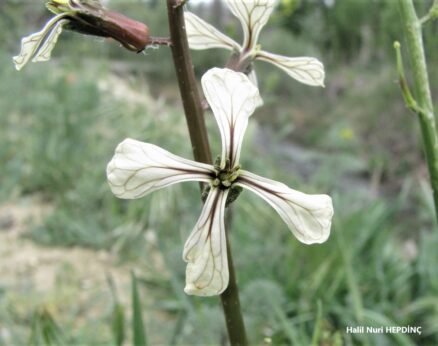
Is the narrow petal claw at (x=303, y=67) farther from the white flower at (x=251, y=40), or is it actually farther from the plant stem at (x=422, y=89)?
the plant stem at (x=422, y=89)

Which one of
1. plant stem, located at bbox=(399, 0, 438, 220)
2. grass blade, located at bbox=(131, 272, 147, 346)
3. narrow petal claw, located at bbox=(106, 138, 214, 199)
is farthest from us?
grass blade, located at bbox=(131, 272, 147, 346)

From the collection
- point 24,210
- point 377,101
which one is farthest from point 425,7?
point 24,210

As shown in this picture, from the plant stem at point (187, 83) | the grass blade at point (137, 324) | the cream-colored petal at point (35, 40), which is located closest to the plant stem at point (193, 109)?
the plant stem at point (187, 83)

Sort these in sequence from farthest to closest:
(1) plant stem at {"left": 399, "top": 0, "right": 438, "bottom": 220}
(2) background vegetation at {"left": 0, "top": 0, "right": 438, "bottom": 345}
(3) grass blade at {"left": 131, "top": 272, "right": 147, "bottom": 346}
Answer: (2) background vegetation at {"left": 0, "top": 0, "right": 438, "bottom": 345} < (3) grass blade at {"left": 131, "top": 272, "right": 147, "bottom": 346} < (1) plant stem at {"left": 399, "top": 0, "right": 438, "bottom": 220}

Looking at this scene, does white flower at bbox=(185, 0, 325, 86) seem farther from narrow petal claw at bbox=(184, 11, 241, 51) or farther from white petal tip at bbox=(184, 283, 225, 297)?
white petal tip at bbox=(184, 283, 225, 297)

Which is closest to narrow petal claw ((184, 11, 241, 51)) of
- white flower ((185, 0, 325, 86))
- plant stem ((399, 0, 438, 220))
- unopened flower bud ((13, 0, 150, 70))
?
white flower ((185, 0, 325, 86))

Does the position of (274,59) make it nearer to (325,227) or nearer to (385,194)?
(325,227)

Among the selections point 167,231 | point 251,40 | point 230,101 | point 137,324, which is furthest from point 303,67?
point 167,231
